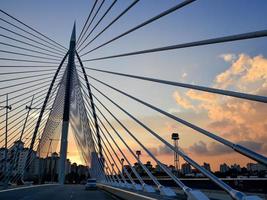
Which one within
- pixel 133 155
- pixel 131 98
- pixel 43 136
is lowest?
pixel 133 155

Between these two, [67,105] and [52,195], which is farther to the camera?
[67,105]

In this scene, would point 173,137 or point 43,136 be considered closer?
point 43,136

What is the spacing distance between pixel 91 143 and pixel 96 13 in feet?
67.5

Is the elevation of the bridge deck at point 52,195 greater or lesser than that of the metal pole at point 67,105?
lesser

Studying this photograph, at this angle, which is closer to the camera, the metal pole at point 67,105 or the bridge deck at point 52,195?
the bridge deck at point 52,195

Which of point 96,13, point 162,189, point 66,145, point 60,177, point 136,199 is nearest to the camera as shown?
point 162,189

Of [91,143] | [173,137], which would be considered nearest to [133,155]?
[91,143]

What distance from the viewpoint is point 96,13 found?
18875 millimetres

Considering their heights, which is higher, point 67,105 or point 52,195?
point 67,105

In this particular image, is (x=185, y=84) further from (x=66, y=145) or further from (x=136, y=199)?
(x=66, y=145)

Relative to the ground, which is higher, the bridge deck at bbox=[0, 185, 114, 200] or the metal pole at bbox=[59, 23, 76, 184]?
the metal pole at bbox=[59, 23, 76, 184]

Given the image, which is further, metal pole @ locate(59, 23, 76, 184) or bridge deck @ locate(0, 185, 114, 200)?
metal pole @ locate(59, 23, 76, 184)

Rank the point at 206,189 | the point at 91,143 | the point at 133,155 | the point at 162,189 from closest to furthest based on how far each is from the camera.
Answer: the point at 162,189, the point at 133,155, the point at 206,189, the point at 91,143

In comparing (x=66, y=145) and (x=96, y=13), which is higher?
(x=96, y=13)
